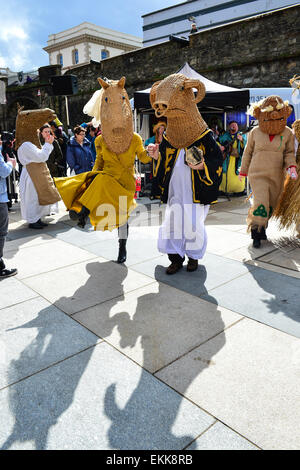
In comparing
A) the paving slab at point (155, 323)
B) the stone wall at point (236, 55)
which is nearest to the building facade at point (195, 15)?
the stone wall at point (236, 55)

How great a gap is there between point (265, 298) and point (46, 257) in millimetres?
2699

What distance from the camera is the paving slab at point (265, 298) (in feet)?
9.45

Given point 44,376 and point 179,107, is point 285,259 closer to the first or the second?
point 179,107

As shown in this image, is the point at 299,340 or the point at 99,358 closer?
the point at 99,358

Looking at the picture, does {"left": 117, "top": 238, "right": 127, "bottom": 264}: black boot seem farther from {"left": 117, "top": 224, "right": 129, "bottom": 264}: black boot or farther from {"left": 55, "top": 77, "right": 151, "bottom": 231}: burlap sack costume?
{"left": 55, "top": 77, "right": 151, "bottom": 231}: burlap sack costume

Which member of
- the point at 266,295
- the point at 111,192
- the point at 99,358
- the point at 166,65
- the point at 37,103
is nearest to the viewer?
the point at 99,358

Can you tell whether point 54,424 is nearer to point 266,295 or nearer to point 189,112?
Result: point 266,295

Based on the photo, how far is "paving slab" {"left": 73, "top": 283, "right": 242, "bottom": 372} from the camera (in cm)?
251

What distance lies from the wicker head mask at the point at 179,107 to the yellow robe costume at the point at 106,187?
0.54m

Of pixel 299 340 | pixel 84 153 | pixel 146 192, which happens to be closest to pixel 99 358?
pixel 299 340

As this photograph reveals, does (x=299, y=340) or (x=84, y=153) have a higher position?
(x=84, y=153)
